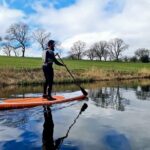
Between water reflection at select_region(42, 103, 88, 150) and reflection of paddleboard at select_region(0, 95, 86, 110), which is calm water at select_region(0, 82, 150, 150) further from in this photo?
reflection of paddleboard at select_region(0, 95, 86, 110)

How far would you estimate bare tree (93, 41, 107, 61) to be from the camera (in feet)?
372

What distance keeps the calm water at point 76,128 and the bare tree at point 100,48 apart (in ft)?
325

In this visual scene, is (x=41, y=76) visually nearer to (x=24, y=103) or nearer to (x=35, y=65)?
(x=35, y=65)

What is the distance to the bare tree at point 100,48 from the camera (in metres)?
113

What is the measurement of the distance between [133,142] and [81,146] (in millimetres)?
1366

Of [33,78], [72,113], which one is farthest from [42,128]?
[33,78]

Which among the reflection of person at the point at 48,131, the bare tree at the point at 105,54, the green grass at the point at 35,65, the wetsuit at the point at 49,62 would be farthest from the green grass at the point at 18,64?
the bare tree at the point at 105,54

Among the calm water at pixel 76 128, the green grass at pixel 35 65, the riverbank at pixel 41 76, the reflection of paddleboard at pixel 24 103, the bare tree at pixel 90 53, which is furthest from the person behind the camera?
the bare tree at pixel 90 53

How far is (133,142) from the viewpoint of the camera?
27.1ft

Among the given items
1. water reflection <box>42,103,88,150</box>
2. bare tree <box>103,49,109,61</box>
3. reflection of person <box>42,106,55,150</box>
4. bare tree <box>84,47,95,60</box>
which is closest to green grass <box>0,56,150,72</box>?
reflection of person <box>42,106,55,150</box>

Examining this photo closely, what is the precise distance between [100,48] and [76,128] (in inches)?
4213

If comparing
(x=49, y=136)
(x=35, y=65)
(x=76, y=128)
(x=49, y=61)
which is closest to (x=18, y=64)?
(x=35, y=65)

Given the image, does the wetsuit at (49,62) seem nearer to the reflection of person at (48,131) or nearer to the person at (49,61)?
the person at (49,61)

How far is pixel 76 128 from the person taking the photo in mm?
9930
